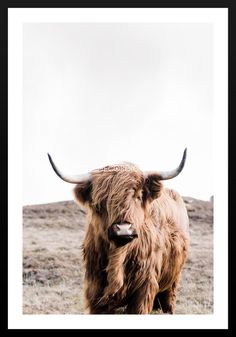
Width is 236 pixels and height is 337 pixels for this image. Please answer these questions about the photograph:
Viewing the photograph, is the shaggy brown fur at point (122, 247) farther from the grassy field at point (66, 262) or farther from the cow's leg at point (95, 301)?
the grassy field at point (66, 262)

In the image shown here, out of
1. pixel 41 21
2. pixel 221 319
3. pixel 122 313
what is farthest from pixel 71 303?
pixel 41 21

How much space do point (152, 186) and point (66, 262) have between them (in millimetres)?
3328

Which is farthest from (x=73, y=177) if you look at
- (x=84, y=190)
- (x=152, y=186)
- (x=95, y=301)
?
(x=95, y=301)

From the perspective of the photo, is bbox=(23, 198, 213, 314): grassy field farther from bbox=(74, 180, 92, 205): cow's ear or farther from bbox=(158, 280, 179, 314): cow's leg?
bbox=(74, 180, 92, 205): cow's ear

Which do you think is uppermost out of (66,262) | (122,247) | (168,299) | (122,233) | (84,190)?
(84,190)

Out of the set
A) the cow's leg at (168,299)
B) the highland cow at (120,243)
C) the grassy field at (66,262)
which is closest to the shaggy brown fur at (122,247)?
the highland cow at (120,243)

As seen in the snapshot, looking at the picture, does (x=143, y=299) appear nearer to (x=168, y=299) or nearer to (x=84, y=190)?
(x=168, y=299)

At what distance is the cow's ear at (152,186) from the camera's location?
7008 millimetres

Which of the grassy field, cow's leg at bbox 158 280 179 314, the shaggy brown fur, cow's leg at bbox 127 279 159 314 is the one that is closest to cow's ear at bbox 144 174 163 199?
the shaggy brown fur

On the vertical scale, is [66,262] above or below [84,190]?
below

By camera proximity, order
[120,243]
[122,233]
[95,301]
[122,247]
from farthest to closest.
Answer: [95,301]
[122,247]
[120,243]
[122,233]

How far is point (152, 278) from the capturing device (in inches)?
276

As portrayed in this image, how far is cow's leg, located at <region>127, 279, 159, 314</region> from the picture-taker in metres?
6.97

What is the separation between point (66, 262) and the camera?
9.95 meters
